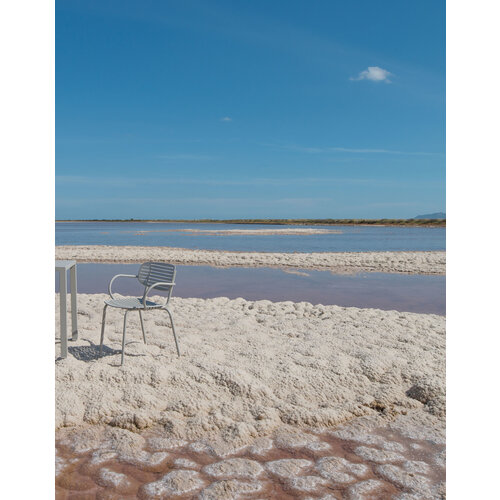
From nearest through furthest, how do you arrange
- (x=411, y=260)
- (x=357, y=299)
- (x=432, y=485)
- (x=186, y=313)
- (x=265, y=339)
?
(x=432, y=485)
(x=265, y=339)
(x=186, y=313)
(x=357, y=299)
(x=411, y=260)

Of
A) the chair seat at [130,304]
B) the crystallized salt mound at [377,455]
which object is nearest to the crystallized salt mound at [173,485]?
the crystallized salt mound at [377,455]

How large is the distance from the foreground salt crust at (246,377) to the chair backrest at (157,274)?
54cm

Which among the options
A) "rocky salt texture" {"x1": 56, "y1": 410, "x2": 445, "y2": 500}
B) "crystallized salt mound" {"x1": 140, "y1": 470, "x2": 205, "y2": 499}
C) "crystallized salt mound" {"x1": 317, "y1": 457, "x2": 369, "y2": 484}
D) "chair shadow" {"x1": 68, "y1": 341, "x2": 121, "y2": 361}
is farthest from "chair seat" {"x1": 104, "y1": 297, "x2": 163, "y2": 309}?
"crystallized salt mound" {"x1": 317, "y1": 457, "x2": 369, "y2": 484}

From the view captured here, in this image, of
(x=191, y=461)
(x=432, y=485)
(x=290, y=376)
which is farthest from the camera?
(x=290, y=376)

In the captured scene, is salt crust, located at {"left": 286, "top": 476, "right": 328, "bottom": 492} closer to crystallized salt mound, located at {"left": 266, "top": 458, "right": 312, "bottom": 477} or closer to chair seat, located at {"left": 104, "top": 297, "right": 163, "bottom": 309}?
crystallized salt mound, located at {"left": 266, "top": 458, "right": 312, "bottom": 477}

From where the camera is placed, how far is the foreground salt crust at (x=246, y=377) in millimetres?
2799

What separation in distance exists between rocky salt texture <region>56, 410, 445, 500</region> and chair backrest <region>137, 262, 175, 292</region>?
1428mm

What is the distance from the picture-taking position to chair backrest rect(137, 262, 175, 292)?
387 cm

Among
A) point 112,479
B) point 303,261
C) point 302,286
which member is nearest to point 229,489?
point 112,479
